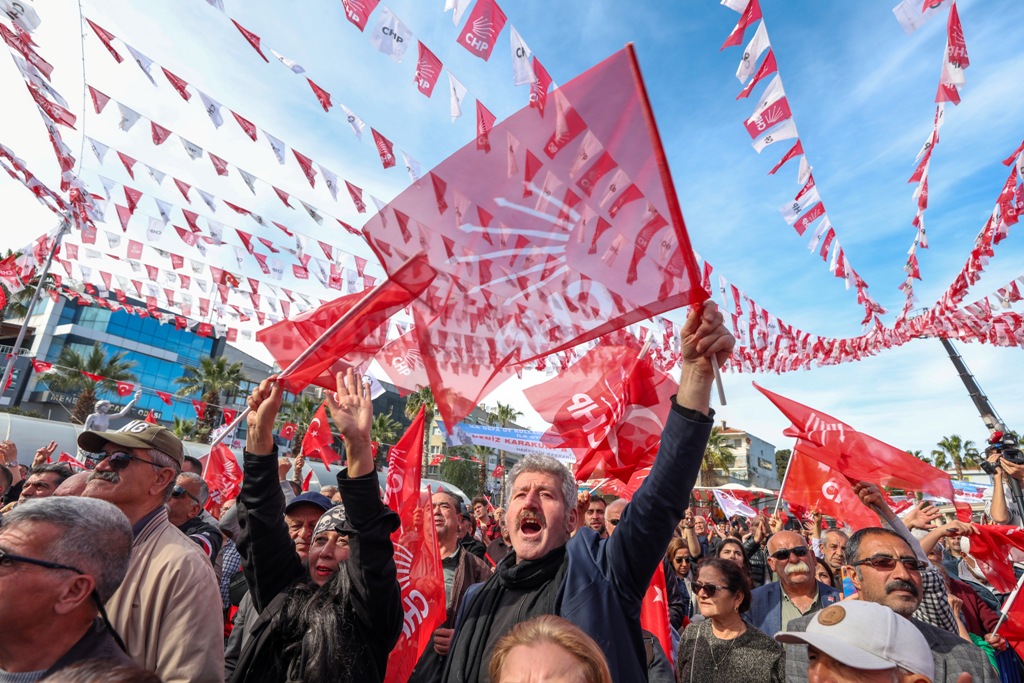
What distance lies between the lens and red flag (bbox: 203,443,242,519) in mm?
9594

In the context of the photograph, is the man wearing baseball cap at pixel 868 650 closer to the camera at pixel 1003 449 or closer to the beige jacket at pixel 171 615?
the beige jacket at pixel 171 615

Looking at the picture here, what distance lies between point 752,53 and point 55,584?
696cm

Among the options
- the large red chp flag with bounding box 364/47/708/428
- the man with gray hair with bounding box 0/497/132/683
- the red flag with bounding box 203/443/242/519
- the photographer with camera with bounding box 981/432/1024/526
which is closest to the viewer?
the man with gray hair with bounding box 0/497/132/683

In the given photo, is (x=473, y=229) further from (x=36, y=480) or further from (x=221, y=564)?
(x=36, y=480)

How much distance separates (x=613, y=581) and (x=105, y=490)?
2318 mm

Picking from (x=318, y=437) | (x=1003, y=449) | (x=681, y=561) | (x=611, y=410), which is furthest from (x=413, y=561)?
(x=318, y=437)

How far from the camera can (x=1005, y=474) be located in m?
5.15

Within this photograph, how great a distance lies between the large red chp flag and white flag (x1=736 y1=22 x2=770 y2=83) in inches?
185

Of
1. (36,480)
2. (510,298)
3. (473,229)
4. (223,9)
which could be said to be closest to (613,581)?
(510,298)

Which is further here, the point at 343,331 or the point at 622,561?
the point at 343,331

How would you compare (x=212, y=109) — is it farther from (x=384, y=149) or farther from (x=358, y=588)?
(x=358, y=588)

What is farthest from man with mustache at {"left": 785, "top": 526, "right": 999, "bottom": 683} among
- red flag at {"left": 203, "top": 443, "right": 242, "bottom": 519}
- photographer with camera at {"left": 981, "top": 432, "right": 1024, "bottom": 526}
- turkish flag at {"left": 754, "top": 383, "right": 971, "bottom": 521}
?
red flag at {"left": 203, "top": 443, "right": 242, "bottom": 519}

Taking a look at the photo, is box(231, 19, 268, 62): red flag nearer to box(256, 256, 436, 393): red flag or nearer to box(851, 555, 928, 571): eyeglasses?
box(256, 256, 436, 393): red flag

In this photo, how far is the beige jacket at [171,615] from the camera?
Answer: 86.5 inches
